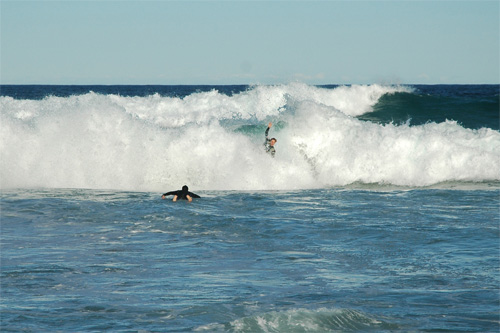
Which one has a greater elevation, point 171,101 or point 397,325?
point 171,101

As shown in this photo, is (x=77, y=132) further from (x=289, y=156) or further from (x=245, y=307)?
(x=245, y=307)

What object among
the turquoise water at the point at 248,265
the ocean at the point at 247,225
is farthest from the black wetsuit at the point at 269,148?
the turquoise water at the point at 248,265

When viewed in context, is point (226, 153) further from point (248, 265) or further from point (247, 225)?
point (248, 265)

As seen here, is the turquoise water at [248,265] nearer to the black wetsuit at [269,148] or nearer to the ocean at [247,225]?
the ocean at [247,225]

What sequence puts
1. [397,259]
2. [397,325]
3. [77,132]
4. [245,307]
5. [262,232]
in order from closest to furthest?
1. [397,325]
2. [245,307]
3. [397,259]
4. [262,232]
5. [77,132]

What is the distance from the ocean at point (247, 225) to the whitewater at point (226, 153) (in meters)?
0.06

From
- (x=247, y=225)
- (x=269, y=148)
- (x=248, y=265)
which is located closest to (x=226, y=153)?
(x=269, y=148)

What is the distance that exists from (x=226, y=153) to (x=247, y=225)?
24.3ft

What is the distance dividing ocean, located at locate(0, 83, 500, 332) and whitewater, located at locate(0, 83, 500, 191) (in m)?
0.06

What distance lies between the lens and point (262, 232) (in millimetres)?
11352

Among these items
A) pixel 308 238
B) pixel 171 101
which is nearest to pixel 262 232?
pixel 308 238

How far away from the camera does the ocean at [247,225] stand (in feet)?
23.3

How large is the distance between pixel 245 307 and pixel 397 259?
3.25 m

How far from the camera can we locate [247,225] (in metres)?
11.9
